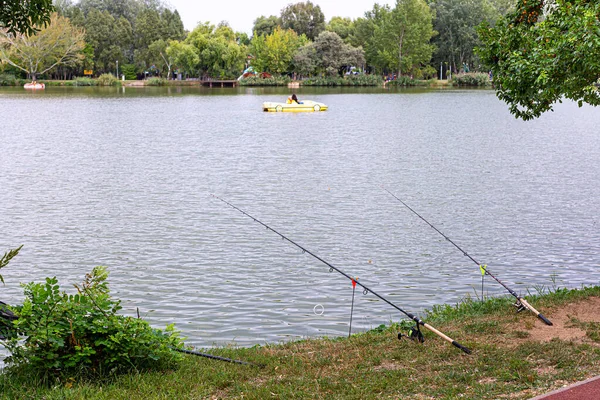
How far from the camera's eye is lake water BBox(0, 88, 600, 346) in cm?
1209

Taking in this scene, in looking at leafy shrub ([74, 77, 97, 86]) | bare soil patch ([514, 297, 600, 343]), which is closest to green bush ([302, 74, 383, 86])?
leafy shrub ([74, 77, 97, 86])

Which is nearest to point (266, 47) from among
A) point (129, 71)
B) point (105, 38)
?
point (129, 71)

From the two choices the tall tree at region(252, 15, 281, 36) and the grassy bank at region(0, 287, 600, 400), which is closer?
the grassy bank at region(0, 287, 600, 400)

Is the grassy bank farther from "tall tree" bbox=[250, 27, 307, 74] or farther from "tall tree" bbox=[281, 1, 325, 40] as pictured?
"tall tree" bbox=[281, 1, 325, 40]

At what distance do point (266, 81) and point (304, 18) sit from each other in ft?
92.7

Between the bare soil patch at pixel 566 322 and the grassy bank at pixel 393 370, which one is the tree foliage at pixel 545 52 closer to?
the bare soil patch at pixel 566 322

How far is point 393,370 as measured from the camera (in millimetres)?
6895

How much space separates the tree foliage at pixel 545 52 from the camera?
8953mm

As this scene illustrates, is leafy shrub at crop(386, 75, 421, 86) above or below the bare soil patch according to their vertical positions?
above

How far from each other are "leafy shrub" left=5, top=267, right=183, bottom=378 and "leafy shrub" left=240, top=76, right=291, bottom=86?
114747 mm

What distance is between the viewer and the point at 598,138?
124 ft

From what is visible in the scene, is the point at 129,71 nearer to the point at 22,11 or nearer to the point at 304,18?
the point at 304,18

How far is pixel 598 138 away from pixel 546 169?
13137 mm

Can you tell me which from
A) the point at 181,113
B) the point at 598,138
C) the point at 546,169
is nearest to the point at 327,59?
the point at 181,113
